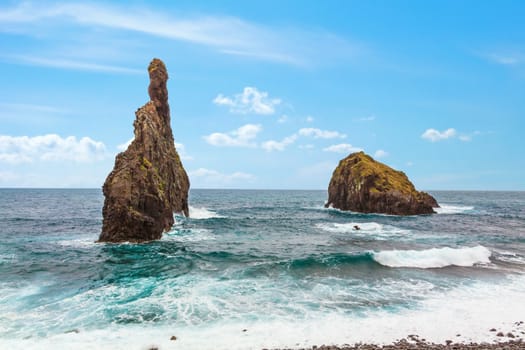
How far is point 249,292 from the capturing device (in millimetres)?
23516

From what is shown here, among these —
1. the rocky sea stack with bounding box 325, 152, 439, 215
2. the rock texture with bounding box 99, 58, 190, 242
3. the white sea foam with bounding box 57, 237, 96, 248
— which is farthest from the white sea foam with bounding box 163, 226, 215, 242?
the rocky sea stack with bounding box 325, 152, 439, 215

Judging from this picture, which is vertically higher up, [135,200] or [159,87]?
[159,87]

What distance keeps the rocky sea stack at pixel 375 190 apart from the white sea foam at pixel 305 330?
203ft

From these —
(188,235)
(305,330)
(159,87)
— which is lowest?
(305,330)

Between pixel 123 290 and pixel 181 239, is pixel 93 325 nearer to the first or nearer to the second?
pixel 123 290

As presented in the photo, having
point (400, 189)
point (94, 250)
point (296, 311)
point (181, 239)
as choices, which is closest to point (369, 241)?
point (181, 239)

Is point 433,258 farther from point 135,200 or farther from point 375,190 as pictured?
point 375,190

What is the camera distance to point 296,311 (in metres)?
20.0

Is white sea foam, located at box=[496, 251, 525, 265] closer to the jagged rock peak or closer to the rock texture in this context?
the rock texture

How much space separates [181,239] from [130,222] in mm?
6796

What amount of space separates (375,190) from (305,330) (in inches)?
2783

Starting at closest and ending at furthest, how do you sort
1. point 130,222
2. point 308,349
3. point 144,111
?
point 308,349 → point 130,222 → point 144,111

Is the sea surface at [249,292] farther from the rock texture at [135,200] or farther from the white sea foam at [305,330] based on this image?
the rock texture at [135,200]

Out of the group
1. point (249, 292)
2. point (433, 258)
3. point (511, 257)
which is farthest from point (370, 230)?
point (249, 292)
